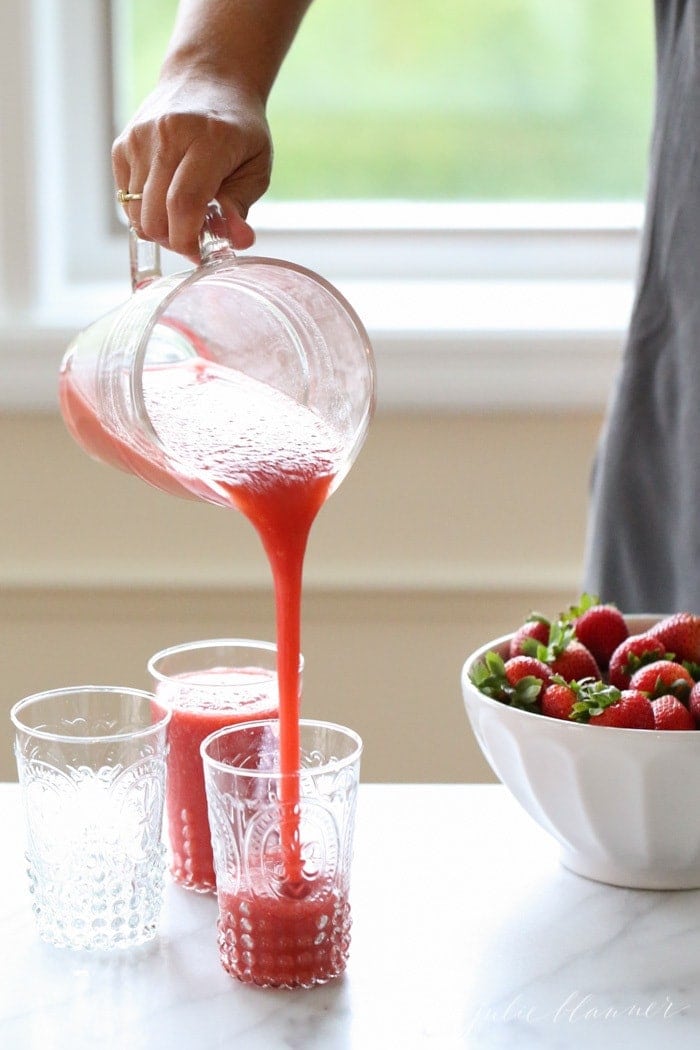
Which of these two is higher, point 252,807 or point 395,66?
point 395,66

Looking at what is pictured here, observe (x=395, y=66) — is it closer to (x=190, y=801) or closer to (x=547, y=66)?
(x=547, y=66)

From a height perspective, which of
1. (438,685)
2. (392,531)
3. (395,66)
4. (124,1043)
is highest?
(395,66)

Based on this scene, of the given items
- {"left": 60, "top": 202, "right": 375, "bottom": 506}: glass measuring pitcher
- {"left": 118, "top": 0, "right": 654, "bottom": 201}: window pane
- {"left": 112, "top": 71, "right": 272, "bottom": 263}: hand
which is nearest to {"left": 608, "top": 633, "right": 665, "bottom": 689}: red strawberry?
{"left": 60, "top": 202, "right": 375, "bottom": 506}: glass measuring pitcher

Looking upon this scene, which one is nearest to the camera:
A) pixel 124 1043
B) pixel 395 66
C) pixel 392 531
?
pixel 124 1043

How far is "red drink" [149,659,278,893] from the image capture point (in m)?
0.91

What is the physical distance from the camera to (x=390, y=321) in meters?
1.81

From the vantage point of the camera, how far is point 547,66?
2006 mm

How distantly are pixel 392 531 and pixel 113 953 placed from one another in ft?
3.40

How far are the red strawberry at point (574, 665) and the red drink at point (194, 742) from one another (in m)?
0.21

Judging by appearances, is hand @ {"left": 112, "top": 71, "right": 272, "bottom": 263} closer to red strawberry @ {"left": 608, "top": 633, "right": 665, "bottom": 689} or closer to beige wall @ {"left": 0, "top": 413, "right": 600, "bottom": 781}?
red strawberry @ {"left": 608, "top": 633, "right": 665, "bottom": 689}

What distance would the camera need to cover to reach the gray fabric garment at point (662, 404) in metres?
1.40

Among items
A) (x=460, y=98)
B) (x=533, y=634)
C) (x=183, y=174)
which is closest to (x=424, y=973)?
(x=533, y=634)

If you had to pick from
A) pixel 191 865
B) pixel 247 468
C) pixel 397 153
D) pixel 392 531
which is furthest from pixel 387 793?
pixel 397 153

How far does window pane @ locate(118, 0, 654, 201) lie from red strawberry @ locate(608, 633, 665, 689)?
1180mm
